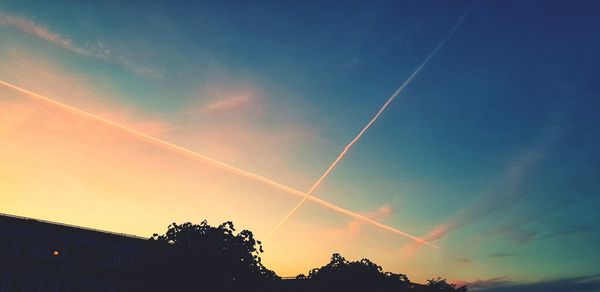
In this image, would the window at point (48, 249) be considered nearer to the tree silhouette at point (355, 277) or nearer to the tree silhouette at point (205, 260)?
the tree silhouette at point (205, 260)

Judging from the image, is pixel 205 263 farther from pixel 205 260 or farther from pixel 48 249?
pixel 48 249

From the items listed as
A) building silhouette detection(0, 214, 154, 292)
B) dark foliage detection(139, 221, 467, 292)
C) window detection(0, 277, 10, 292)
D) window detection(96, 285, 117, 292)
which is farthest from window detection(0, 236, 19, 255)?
dark foliage detection(139, 221, 467, 292)

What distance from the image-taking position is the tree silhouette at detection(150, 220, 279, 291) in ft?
82.1

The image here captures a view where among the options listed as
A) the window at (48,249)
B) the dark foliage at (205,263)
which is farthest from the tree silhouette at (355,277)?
the window at (48,249)

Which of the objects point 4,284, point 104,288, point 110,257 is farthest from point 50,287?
point 110,257

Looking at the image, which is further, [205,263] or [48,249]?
[48,249]

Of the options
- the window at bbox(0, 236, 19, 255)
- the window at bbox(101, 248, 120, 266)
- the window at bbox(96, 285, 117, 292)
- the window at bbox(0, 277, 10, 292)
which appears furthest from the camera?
the window at bbox(101, 248, 120, 266)

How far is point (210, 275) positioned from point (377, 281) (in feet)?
48.0

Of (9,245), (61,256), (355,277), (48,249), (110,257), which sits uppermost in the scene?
(9,245)

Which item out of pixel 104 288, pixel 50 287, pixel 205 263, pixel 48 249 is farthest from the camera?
pixel 104 288

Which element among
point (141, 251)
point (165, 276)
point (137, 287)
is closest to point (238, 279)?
point (165, 276)

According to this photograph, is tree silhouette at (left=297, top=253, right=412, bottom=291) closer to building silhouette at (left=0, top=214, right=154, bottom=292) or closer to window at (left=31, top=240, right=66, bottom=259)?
building silhouette at (left=0, top=214, right=154, bottom=292)

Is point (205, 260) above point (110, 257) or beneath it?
beneath

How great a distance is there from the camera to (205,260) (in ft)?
Answer: 84.1
